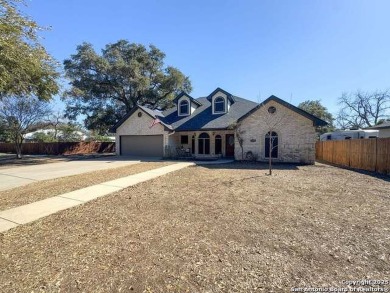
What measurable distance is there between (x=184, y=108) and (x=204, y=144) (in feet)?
15.5

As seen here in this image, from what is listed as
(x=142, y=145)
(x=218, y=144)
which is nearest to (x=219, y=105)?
(x=218, y=144)

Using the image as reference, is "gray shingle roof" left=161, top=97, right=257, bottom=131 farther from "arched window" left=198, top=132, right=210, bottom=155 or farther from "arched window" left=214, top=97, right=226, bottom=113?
"arched window" left=198, top=132, right=210, bottom=155

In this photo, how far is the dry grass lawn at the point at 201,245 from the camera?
11.0 ft

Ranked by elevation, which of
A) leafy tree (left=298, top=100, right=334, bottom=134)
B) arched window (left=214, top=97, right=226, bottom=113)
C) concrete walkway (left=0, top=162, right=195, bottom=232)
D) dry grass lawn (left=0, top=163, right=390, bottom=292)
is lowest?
dry grass lawn (left=0, top=163, right=390, bottom=292)

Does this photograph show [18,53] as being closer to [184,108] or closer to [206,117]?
[206,117]

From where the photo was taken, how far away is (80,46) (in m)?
29.1

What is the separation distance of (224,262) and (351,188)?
737 centimetres

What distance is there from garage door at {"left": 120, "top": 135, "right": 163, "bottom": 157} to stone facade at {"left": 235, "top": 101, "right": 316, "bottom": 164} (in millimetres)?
8489

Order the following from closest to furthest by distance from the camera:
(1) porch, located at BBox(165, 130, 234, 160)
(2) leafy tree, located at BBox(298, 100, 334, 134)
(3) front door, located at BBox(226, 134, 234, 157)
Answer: (3) front door, located at BBox(226, 134, 234, 157) < (1) porch, located at BBox(165, 130, 234, 160) < (2) leafy tree, located at BBox(298, 100, 334, 134)

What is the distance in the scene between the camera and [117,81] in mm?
29688

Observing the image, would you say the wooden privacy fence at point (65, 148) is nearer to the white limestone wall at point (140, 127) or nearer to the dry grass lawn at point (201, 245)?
the white limestone wall at point (140, 127)

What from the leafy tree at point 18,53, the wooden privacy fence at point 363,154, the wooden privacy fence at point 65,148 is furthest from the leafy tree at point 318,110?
the leafy tree at point 18,53

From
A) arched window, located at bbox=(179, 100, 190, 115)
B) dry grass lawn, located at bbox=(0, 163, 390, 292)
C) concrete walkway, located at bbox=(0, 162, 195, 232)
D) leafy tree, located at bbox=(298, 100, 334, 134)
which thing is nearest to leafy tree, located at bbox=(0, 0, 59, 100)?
concrete walkway, located at bbox=(0, 162, 195, 232)

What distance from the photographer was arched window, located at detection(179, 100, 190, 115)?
24.6 metres
